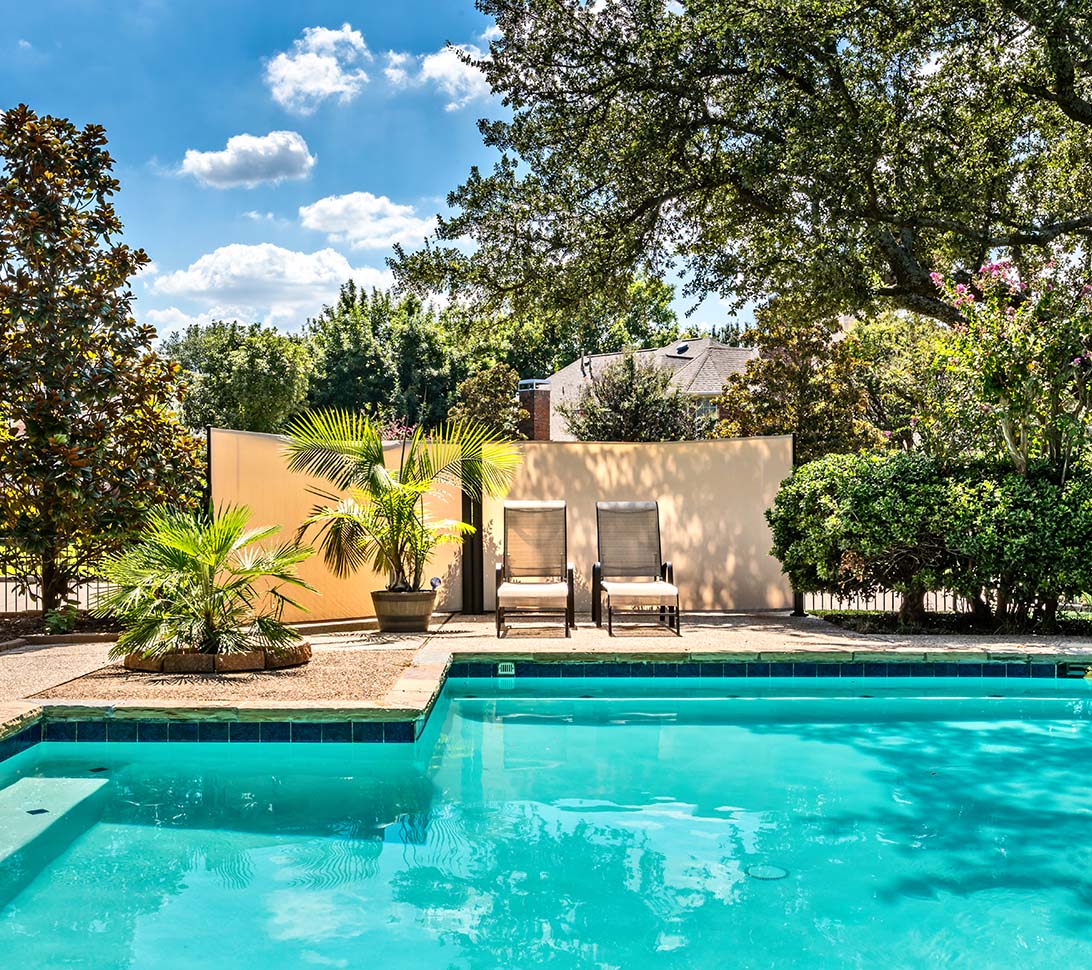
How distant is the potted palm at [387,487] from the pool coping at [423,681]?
4.51 ft

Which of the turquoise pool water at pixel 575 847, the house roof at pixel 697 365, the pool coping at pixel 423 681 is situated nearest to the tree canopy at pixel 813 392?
the house roof at pixel 697 365

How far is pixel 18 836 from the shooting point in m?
4.59

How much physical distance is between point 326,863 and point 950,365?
7.60 metres

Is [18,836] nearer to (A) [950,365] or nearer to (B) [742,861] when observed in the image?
(B) [742,861]

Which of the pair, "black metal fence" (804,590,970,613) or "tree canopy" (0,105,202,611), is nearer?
"tree canopy" (0,105,202,611)

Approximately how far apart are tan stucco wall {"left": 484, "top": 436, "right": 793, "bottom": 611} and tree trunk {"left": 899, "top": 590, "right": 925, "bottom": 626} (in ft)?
5.99

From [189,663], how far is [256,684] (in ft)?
2.72

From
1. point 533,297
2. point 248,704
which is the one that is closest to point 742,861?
point 248,704

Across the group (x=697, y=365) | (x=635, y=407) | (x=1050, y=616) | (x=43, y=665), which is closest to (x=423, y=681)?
(x=43, y=665)

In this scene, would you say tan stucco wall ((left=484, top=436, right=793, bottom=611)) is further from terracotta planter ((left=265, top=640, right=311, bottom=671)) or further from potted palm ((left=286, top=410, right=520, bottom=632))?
terracotta planter ((left=265, top=640, right=311, bottom=671))

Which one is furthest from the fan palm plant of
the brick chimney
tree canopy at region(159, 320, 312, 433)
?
tree canopy at region(159, 320, 312, 433)

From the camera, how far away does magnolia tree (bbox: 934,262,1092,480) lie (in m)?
8.88

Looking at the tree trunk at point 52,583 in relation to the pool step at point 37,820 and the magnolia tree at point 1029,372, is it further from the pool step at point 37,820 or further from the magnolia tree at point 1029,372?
the magnolia tree at point 1029,372

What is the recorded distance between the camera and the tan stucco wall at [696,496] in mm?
11438
